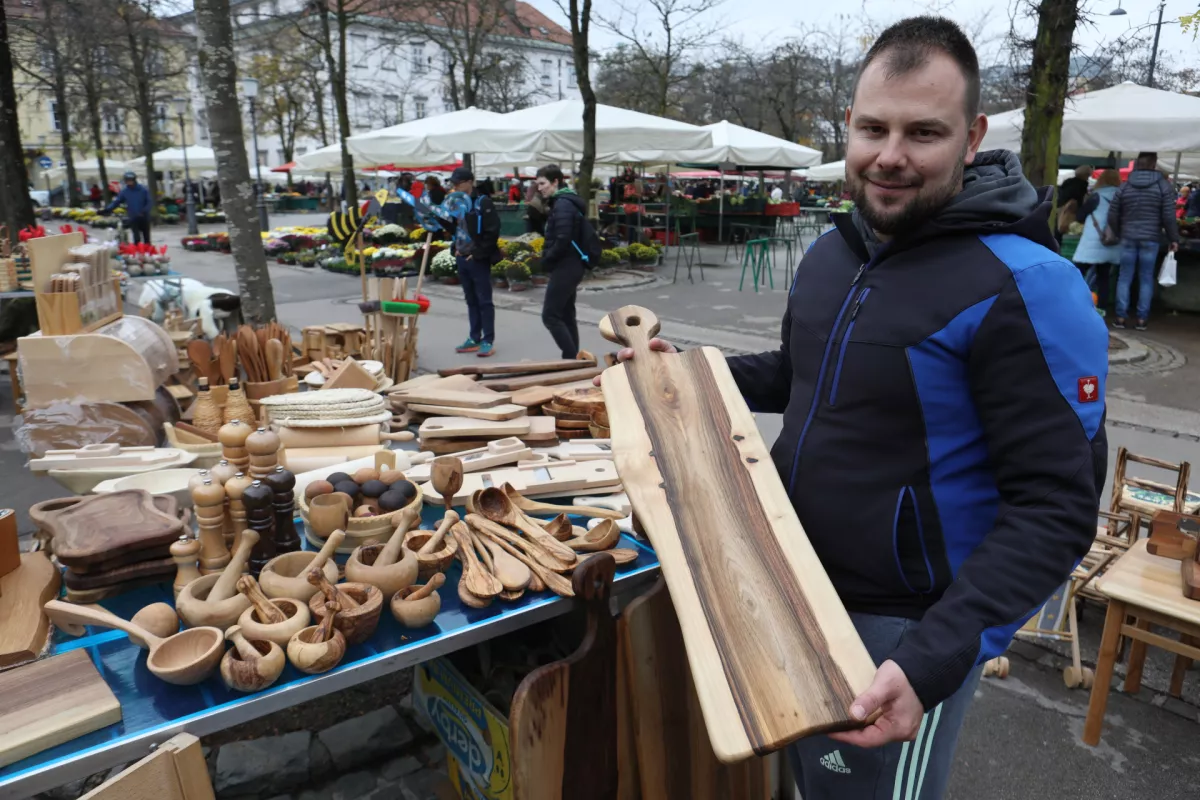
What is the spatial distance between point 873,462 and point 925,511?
11 centimetres

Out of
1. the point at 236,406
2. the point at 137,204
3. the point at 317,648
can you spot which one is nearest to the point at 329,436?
the point at 236,406

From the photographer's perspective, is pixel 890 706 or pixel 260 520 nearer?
pixel 890 706

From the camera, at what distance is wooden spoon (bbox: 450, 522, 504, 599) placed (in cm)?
177

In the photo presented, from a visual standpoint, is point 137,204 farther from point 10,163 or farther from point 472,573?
point 472,573

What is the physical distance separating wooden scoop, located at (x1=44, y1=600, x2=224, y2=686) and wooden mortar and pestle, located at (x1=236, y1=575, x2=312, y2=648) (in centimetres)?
6

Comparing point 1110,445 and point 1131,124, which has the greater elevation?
point 1131,124

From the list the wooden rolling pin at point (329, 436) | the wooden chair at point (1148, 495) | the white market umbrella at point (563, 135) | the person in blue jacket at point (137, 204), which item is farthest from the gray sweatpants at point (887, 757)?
the person in blue jacket at point (137, 204)

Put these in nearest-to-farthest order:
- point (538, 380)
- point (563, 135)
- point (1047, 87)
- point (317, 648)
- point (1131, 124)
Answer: point (317, 648) < point (538, 380) < point (1047, 87) < point (1131, 124) < point (563, 135)

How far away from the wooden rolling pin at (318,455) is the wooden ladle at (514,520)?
0.52 metres

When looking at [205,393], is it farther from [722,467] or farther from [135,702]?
[722,467]

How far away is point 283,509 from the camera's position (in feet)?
6.26

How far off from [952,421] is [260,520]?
1464mm

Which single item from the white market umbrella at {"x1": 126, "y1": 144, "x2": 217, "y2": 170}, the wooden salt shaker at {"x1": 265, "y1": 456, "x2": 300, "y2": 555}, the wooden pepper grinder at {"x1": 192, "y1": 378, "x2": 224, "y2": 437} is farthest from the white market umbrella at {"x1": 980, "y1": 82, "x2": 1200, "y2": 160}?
the white market umbrella at {"x1": 126, "y1": 144, "x2": 217, "y2": 170}

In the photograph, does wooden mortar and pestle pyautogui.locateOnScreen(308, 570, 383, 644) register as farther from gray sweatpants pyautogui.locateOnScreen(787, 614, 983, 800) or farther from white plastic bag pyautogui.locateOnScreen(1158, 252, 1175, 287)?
white plastic bag pyautogui.locateOnScreen(1158, 252, 1175, 287)
